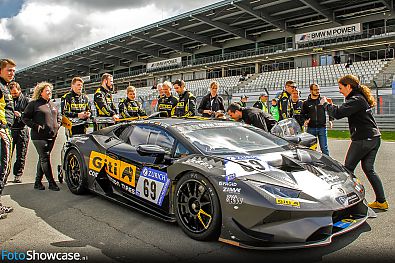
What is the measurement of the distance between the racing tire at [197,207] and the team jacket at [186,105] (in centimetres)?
409

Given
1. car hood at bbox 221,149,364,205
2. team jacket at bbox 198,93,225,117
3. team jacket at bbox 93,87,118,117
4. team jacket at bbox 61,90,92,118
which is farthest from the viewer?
team jacket at bbox 198,93,225,117

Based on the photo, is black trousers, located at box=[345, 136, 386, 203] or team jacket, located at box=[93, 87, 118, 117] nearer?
black trousers, located at box=[345, 136, 386, 203]

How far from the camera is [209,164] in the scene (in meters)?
3.19

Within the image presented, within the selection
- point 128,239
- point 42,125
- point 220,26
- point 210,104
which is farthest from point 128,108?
point 220,26

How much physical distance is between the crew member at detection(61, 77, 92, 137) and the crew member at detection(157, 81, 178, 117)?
65.9 inches

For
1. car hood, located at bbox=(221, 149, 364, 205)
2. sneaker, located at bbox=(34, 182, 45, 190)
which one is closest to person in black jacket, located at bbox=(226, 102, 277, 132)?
car hood, located at bbox=(221, 149, 364, 205)

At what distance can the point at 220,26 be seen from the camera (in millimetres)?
34812

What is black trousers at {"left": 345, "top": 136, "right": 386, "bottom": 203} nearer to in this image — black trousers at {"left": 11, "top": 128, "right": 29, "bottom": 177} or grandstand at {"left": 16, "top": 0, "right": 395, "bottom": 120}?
black trousers at {"left": 11, "top": 128, "right": 29, "bottom": 177}

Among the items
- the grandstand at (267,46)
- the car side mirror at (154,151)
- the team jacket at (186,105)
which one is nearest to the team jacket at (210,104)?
the team jacket at (186,105)

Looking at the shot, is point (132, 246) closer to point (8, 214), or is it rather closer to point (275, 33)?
point (8, 214)

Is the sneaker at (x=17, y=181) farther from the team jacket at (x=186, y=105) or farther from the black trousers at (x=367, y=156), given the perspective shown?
the black trousers at (x=367, y=156)

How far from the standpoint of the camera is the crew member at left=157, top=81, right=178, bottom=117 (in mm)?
7543

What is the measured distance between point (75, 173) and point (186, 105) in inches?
120

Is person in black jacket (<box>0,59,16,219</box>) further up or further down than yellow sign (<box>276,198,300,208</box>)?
further up
